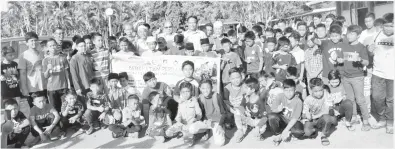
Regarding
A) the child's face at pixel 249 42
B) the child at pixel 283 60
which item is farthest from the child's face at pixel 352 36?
the child's face at pixel 249 42

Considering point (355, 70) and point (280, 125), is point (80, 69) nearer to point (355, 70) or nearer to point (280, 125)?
point (280, 125)

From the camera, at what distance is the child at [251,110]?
193 inches

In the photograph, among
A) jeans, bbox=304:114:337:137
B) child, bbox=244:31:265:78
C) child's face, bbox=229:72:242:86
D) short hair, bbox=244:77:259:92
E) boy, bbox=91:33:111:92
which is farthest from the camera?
child, bbox=244:31:265:78

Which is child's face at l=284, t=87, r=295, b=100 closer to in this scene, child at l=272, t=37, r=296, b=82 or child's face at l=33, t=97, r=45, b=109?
child at l=272, t=37, r=296, b=82

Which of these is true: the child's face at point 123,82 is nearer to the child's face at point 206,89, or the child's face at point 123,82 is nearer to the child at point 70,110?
the child at point 70,110

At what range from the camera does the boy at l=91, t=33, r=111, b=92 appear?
19.2 ft

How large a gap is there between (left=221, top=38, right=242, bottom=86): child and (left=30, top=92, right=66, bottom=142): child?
274 centimetres

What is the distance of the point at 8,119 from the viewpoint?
4.70 meters

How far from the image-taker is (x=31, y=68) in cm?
552

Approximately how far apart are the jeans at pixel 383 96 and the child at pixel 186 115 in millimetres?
2525

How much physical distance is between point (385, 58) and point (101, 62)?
4.35 m

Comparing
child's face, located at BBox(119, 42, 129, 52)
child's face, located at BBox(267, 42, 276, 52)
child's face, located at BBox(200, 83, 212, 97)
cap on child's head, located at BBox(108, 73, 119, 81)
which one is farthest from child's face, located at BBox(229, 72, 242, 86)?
child's face, located at BBox(119, 42, 129, 52)

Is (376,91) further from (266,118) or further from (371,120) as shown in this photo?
(266,118)

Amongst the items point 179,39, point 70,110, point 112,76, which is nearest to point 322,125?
point 179,39
